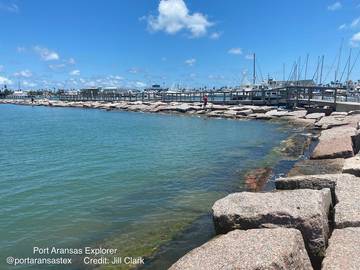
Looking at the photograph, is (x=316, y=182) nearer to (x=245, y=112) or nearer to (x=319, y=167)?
Answer: (x=319, y=167)

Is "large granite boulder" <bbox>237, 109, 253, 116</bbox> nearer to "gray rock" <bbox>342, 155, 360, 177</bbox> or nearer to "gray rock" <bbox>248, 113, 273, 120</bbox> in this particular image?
"gray rock" <bbox>248, 113, 273, 120</bbox>

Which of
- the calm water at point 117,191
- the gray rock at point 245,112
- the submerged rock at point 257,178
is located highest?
the gray rock at point 245,112

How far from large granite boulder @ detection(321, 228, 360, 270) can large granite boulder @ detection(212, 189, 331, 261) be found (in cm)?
40

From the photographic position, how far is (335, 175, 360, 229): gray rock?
6.95m

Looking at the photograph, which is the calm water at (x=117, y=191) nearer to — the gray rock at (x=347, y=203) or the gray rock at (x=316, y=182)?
the gray rock at (x=316, y=182)

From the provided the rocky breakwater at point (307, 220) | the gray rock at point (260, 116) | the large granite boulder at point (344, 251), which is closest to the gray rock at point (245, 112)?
the gray rock at point (260, 116)

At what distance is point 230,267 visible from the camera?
513cm

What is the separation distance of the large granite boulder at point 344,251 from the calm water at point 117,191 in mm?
3115

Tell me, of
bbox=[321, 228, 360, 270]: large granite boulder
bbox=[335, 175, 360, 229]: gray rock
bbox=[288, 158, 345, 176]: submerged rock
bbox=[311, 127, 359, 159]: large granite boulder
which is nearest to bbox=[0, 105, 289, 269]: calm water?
bbox=[288, 158, 345, 176]: submerged rock

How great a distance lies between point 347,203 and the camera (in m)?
7.78

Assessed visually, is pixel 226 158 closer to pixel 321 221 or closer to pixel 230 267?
pixel 321 221

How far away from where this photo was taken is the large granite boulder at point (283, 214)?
21.9 feet

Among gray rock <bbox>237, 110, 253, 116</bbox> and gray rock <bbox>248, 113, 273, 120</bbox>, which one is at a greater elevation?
gray rock <bbox>237, 110, 253, 116</bbox>

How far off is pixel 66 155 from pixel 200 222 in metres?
12.8
